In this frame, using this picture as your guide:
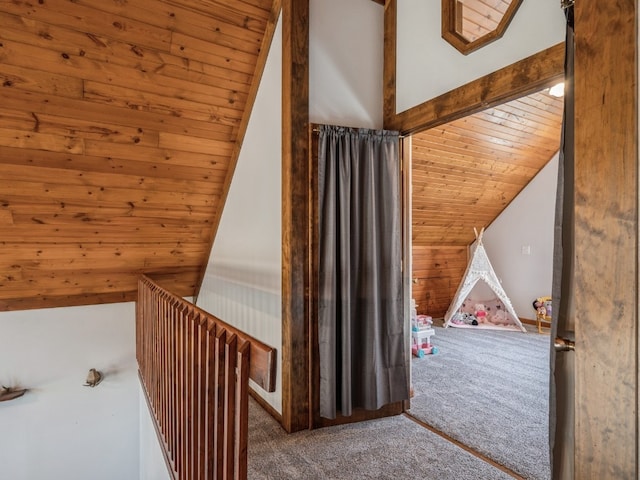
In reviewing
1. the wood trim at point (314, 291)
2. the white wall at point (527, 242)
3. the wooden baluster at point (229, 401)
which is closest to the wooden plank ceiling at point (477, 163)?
A: the white wall at point (527, 242)

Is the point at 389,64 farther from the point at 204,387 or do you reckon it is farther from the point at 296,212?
the point at 204,387

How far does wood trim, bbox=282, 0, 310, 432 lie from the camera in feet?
8.23

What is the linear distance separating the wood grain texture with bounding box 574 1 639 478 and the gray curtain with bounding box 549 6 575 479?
0.95 feet

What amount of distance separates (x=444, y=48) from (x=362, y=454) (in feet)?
8.06

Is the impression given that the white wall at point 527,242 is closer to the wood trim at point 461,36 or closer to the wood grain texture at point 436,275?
the wood grain texture at point 436,275

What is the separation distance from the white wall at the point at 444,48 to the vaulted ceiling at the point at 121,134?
45cm

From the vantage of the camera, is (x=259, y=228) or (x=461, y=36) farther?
(x=259, y=228)

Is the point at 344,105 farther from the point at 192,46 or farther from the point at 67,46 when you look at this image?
the point at 67,46

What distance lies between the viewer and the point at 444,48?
241 cm

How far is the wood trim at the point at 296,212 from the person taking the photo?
251 cm

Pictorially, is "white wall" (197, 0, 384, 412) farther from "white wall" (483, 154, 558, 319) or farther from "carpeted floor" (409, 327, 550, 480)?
"white wall" (483, 154, 558, 319)

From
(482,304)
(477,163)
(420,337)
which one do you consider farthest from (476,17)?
(482,304)

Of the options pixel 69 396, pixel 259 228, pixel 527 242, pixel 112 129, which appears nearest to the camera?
pixel 112 129

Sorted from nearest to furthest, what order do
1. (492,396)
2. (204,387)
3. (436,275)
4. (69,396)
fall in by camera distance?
(204,387) → (492,396) → (69,396) → (436,275)
